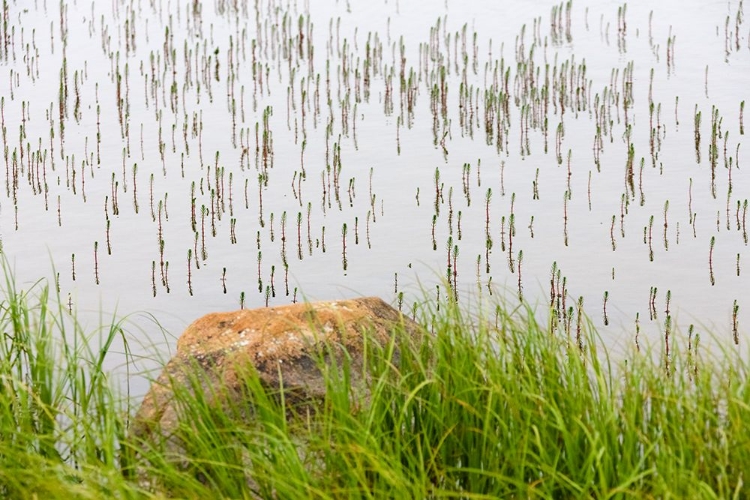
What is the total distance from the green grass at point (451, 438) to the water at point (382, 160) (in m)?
0.74

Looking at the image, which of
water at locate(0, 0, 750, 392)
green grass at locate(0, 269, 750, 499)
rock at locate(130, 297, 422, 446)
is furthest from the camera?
water at locate(0, 0, 750, 392)

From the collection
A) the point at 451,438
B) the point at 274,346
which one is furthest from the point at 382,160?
the point at 451,438

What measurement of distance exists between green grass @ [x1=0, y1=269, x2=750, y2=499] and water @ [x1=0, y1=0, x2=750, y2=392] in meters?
0.74

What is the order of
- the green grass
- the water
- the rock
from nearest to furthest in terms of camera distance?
the green grass
the rock
the water

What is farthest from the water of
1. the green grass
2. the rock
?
the green grass

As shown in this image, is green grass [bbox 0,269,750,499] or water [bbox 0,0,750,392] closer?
green grass [bbox 0,269,750,499]

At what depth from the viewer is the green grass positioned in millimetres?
5566

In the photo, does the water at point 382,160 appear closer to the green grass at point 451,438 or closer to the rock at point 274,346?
the rock at point 274,346

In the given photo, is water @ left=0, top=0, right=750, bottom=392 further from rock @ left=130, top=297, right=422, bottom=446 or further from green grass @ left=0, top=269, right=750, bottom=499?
green grass @ left=0, top=269, right=750, bottom=499

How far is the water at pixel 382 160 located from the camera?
10.2 m

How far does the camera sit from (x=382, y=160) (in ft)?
43.3

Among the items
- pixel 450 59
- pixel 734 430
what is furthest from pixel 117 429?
pixel 450 59

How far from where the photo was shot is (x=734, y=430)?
5848 mm

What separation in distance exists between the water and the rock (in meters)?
0.38
